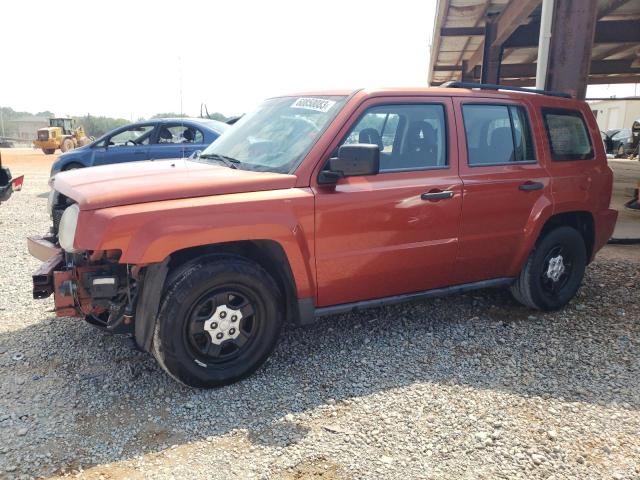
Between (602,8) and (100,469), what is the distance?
1346 cm

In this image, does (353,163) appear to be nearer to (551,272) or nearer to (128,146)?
(551,272)

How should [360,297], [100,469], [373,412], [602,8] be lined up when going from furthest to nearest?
1. [602,8]
2. [360,297]
3. [373,412]
4. [100,469]

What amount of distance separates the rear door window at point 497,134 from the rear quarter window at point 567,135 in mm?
263

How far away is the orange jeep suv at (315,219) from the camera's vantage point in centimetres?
303

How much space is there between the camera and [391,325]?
14.2 feet

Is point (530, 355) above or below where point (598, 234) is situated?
below

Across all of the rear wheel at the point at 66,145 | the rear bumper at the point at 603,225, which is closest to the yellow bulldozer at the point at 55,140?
the rear wheel at the point at 66,145

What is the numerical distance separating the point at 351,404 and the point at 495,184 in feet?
6.78

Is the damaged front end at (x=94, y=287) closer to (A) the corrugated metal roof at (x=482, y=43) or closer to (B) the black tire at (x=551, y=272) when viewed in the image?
(B) the black tire at (x=551, y=272)

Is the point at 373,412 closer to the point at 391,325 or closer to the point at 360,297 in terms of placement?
the point at 360,297

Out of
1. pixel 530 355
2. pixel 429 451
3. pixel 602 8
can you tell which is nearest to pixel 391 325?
pixel 530 355

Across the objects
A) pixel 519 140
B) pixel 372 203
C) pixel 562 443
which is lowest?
pixel 562 443

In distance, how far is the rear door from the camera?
A: 3.97 m

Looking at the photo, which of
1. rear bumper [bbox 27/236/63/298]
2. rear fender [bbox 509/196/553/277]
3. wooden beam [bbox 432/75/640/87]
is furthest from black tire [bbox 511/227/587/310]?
wooden beam [bbox 432/75/640/87]
